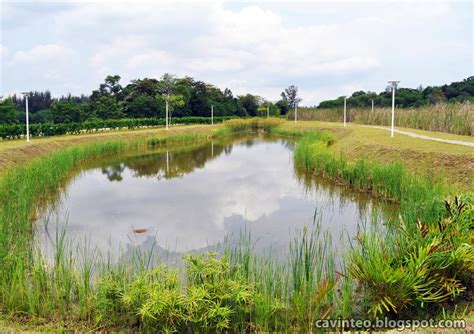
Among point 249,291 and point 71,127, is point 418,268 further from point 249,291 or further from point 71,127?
point 71,127

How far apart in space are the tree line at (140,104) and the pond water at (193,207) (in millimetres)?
11439

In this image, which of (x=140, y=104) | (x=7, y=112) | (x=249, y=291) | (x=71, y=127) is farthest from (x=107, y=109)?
(x=249, y=291)

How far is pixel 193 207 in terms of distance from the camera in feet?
25.7

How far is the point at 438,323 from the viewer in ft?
8.90

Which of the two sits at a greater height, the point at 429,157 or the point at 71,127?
the point at 71,127

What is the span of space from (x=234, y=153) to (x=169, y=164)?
457 centimetres

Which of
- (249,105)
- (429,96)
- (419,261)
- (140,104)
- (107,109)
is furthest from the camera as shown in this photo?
(249,105)

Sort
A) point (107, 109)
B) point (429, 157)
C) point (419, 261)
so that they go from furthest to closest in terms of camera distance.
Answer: point (107, 109) → point (429, 157) → point (419, 261)

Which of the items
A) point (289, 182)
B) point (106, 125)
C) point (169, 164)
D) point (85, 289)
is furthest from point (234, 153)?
point (85, 289)

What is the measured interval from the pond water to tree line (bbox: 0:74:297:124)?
11439 millimetres

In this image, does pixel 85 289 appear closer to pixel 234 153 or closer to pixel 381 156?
pixel 381 156

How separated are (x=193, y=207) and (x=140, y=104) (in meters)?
24.2

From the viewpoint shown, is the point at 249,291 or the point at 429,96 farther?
the point at 429,96

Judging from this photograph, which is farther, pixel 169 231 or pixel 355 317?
pixel 169 231
